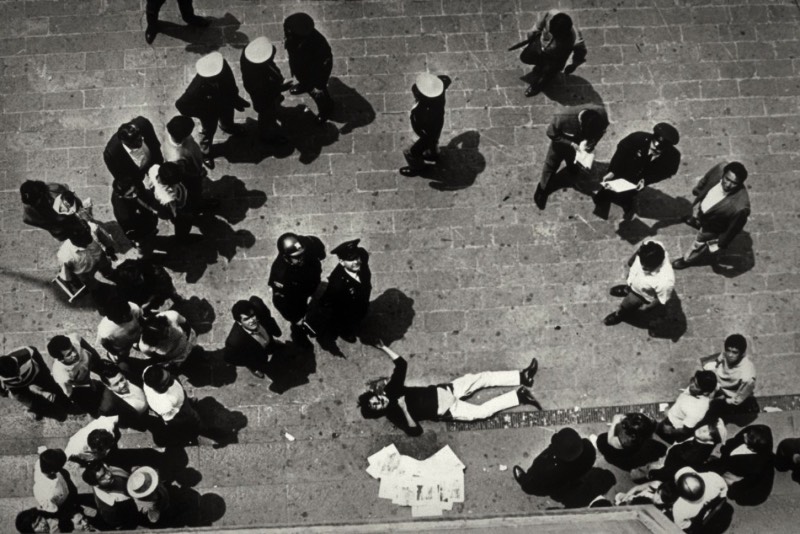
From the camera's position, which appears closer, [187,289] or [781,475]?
[781,475]

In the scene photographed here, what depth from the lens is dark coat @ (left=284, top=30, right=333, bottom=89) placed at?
904cm

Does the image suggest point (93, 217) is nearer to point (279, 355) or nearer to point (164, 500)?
point (279, 355)

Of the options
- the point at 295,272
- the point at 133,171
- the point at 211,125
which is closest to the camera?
the point at 295,272

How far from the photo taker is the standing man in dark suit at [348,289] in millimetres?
7832

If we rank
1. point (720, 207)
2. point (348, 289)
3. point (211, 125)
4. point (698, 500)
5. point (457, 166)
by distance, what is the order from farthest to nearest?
point (457, 166)
point (211, 125)
point (720, 207)
point (348, 289)
point (698, 500)

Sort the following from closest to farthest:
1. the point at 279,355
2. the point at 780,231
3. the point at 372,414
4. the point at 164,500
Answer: the point at 164,500, the point at 372,414, the point at 279,355, the point at 780,231

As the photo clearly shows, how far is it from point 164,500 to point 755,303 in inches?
260

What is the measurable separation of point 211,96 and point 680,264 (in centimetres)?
A: 553

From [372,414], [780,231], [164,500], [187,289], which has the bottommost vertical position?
[164,500]

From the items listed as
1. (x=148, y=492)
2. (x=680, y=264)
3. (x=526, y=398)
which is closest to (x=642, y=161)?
(x=680, y=264)

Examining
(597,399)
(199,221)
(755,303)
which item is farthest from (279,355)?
(755,303)

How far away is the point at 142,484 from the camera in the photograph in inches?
289

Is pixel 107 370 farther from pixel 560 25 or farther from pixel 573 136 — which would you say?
pixel 560 25

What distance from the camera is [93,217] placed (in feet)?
30.7
